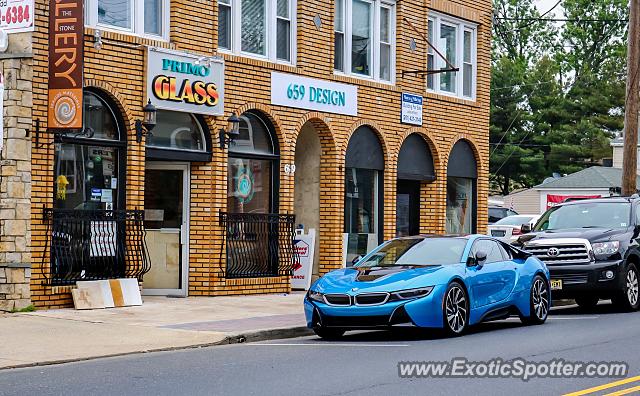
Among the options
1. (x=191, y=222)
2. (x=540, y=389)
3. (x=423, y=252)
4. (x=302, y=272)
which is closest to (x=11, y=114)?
(x=191, y=222)

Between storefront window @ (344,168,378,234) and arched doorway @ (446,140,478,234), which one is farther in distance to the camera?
arched doorway @ (446,140,478,234)

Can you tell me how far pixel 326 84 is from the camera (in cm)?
2253

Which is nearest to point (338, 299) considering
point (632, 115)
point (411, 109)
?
point (411, 109)

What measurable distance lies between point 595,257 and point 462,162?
29.5 ft

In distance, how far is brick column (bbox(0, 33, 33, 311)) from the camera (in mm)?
16422

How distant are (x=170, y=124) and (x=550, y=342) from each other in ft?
27.4

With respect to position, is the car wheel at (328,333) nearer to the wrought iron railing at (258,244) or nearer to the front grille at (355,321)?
the front grille at (355,321)

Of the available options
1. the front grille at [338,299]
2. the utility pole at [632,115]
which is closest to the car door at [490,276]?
the front grille at [338,299]

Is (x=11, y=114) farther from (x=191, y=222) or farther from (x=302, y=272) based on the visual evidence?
(x=302, y=272)

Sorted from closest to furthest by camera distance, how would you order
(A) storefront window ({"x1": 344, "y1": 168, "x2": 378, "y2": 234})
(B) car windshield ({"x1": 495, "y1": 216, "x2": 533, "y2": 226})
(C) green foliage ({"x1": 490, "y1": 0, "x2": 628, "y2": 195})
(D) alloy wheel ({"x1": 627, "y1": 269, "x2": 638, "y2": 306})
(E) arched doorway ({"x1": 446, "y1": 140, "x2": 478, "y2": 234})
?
(D) alloy wheel ({"x1": 627, "y1": 269, "x2": 638, "y2": 306}) → (A) storefront window ({"x1": 344, "y1": 168, "x2": 378, "y2": 234}) → (E) arched doorway ({"x1": 446, "y1": 140, "x2": 478, "y2": 234}) → (B) car windshield ({"x1": 495, "y1": 216, "x2": 533, "y2": 226}) → (C) green foliage ({"x1": 490, "y1": 0, "x2": 628, "y2": 195})

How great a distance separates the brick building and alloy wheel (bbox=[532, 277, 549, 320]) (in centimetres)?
598

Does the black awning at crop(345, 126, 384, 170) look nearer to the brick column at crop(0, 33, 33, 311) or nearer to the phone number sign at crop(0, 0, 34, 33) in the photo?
the brick column at crop(0, 33, 33, 311)

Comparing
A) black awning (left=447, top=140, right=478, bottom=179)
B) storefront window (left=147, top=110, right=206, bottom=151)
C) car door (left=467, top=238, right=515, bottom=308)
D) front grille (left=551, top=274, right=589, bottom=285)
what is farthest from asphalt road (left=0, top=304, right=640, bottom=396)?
black awning (left=447, top=140, right=478, bottom=179)

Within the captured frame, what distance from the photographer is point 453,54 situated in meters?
26.7
